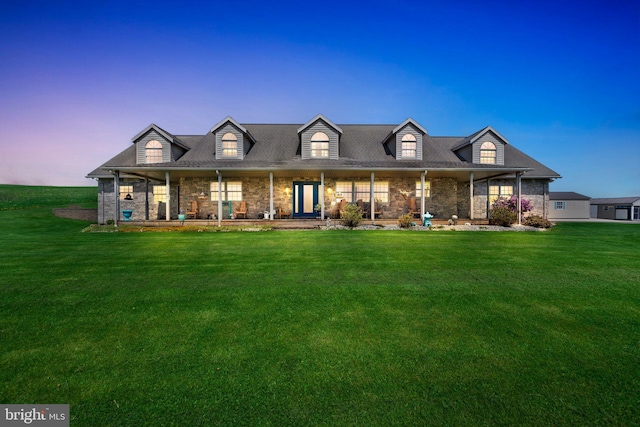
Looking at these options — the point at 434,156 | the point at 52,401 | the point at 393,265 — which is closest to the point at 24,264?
the point at 52,401

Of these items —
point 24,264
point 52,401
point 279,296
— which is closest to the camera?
point 52,401

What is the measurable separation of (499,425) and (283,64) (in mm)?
25212

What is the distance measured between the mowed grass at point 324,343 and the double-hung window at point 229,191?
12312 millimetres

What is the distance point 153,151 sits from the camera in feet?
60.1

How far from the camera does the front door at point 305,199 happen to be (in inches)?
731

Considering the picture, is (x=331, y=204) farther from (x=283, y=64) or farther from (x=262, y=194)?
(x=283, y=64)

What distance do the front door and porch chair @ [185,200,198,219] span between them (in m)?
6.54

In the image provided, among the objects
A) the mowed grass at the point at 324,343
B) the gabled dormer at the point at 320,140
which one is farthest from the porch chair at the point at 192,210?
the mowed grass at the point at 324,343

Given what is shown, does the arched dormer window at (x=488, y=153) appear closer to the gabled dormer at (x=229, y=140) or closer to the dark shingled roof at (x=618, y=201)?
the gabled dormer at (x=229, y=140)

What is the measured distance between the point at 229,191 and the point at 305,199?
526 cm

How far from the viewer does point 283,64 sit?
74.1 ft

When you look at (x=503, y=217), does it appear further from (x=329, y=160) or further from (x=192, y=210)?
(x=192, y=210)

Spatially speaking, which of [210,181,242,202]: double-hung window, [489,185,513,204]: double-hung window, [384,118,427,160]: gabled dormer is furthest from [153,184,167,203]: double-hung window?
[489,185,513,204]: double-hung window

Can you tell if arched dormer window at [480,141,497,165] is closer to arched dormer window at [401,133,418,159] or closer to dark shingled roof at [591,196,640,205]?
arched dormer window at [401,133,418,159]
